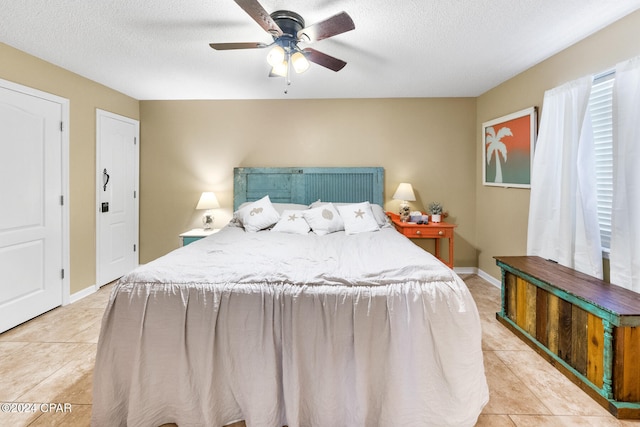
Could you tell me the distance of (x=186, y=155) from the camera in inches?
171

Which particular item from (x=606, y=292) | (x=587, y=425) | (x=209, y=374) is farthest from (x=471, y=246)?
(x=209, y=374)

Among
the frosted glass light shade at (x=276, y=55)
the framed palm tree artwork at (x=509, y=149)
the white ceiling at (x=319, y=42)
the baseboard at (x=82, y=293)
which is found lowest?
the baseboard at (x=82, y=293)

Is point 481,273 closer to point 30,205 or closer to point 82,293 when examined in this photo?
point 82,293

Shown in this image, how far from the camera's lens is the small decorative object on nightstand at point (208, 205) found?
4.01m

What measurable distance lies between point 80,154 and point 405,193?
12.2 ft

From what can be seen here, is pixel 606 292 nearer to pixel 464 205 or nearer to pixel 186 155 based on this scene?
pixel 464 205

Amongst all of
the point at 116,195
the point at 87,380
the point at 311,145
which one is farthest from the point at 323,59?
the point at 116,195

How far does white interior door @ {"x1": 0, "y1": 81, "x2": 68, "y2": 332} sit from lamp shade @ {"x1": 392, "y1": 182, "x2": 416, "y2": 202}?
3667mm

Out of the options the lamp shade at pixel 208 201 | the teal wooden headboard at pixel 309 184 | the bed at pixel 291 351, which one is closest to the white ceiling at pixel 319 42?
the teal wooden headboard at pixel 309 184

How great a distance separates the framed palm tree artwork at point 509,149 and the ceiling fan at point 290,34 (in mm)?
2131

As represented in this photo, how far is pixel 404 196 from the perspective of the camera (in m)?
3.99

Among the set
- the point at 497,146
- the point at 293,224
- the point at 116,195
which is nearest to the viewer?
the point at 293,224

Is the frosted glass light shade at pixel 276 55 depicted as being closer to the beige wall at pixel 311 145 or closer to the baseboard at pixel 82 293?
the beige wall at pixel 311 145

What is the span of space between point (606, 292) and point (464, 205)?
94.4 inches
